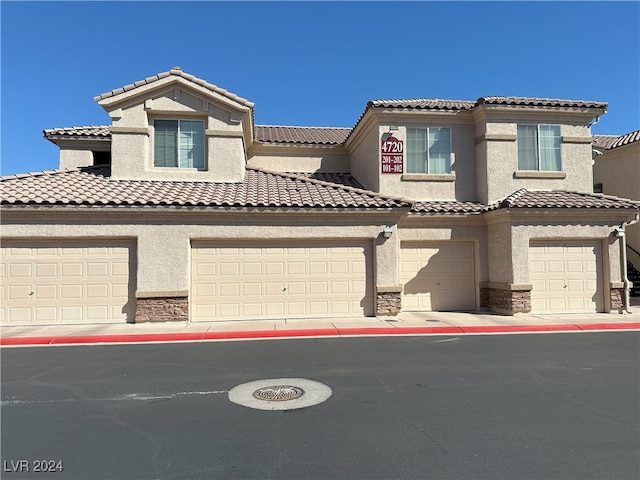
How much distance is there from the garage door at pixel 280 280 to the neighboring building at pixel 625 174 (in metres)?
13.2

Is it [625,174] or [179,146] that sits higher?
[179,146]

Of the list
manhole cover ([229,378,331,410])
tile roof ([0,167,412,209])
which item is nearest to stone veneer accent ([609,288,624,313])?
tile roof ([0,167,412,209])

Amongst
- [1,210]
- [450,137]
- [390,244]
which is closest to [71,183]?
[1,210]

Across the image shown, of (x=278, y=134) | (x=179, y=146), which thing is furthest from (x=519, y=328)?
(x=278, y=134)

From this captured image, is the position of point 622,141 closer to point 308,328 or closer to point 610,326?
point 610,326

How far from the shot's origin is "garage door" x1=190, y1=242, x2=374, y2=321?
42.2 ft

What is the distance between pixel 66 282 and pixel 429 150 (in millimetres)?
13093

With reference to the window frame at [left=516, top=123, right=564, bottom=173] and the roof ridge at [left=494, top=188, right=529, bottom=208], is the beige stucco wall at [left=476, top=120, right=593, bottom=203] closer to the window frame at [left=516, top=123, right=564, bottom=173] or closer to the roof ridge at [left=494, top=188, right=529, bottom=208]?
the window frame at [left=516, top=123, right=564, bottom=173]

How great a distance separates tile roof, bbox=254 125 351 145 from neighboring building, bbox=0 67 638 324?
3503 mm

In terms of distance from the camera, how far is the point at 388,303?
43.7 ft

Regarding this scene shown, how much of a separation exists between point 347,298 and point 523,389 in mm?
7427

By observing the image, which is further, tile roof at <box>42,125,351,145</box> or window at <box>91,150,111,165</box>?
window at <box>91,150,111,165</box>

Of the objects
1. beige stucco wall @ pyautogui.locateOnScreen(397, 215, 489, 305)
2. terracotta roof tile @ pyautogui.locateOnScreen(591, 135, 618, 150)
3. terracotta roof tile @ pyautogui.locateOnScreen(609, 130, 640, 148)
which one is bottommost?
beige stucco wall @ pyautogui.locateOnScreen(397, 215, 489, 305)

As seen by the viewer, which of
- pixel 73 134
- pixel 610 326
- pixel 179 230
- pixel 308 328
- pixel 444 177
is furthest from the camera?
pixel 73 134
